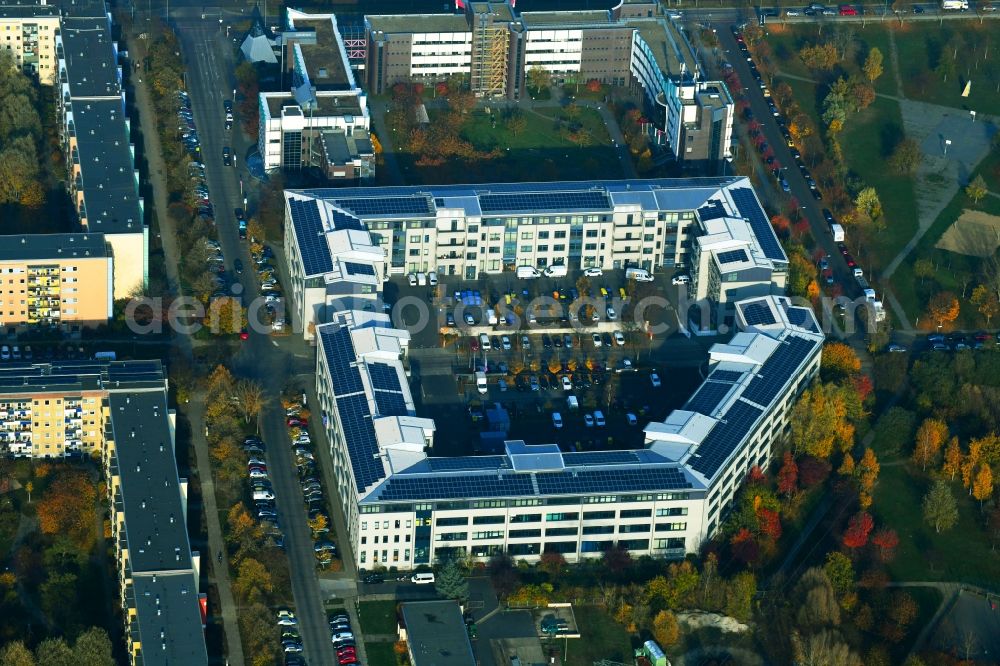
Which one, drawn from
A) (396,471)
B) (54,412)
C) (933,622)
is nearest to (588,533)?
(396,471)

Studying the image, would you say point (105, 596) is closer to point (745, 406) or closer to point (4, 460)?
point (4, 460)

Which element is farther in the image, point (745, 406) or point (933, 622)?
point (745, 406)

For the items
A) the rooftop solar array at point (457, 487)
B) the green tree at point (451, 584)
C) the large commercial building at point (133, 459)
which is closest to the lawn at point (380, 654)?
the green tree at point (451, 584)

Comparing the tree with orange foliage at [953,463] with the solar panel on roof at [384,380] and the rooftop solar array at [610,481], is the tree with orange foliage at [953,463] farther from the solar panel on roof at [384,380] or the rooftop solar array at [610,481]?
the solar panel on roof at [384,380]

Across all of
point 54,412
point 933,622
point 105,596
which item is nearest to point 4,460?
point 54,412

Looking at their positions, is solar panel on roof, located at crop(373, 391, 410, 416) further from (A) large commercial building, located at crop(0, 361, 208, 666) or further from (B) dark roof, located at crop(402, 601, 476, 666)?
(B) dark roof, located at crop(402, 601, 476, 666)

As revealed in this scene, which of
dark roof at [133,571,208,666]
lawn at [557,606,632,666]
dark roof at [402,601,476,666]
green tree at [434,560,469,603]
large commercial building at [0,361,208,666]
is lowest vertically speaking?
lawn at [557,606,632,666]

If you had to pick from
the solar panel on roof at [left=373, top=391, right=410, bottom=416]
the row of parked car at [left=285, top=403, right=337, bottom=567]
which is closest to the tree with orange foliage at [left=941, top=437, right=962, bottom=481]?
the solar panel on roof at [left=373, top=391, right=410, bottom=416]
